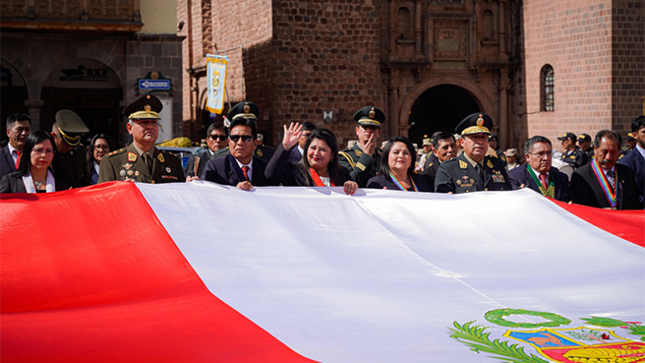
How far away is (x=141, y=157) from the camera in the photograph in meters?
5.82

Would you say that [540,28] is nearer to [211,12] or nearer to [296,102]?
[296,102]

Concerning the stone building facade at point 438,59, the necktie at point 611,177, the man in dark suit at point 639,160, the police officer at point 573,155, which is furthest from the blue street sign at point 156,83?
the necktie at point 611,177

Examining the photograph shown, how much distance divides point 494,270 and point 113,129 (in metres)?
21.4

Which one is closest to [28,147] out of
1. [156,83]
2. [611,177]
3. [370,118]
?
[370,118]

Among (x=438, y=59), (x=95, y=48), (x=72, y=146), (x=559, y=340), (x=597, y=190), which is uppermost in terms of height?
(x=438, y=59)

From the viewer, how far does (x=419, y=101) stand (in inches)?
1184

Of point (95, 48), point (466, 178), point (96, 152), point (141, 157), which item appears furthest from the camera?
point (95, 48)

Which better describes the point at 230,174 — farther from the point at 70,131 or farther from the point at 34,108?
the point at 34,108

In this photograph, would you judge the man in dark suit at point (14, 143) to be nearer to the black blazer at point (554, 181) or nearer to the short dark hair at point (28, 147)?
the short dark hair at point (28, 147)

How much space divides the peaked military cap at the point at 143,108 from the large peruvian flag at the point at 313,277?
667 millimetres

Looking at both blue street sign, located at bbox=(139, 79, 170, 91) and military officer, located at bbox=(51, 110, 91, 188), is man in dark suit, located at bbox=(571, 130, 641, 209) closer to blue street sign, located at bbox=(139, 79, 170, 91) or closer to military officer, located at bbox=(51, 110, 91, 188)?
military officer, located at bbox=(51, 110, 91, 188)

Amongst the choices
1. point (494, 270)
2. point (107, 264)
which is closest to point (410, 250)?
point (494, 270)

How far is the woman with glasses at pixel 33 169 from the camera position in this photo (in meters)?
5.76

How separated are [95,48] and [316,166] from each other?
15.4 meters
